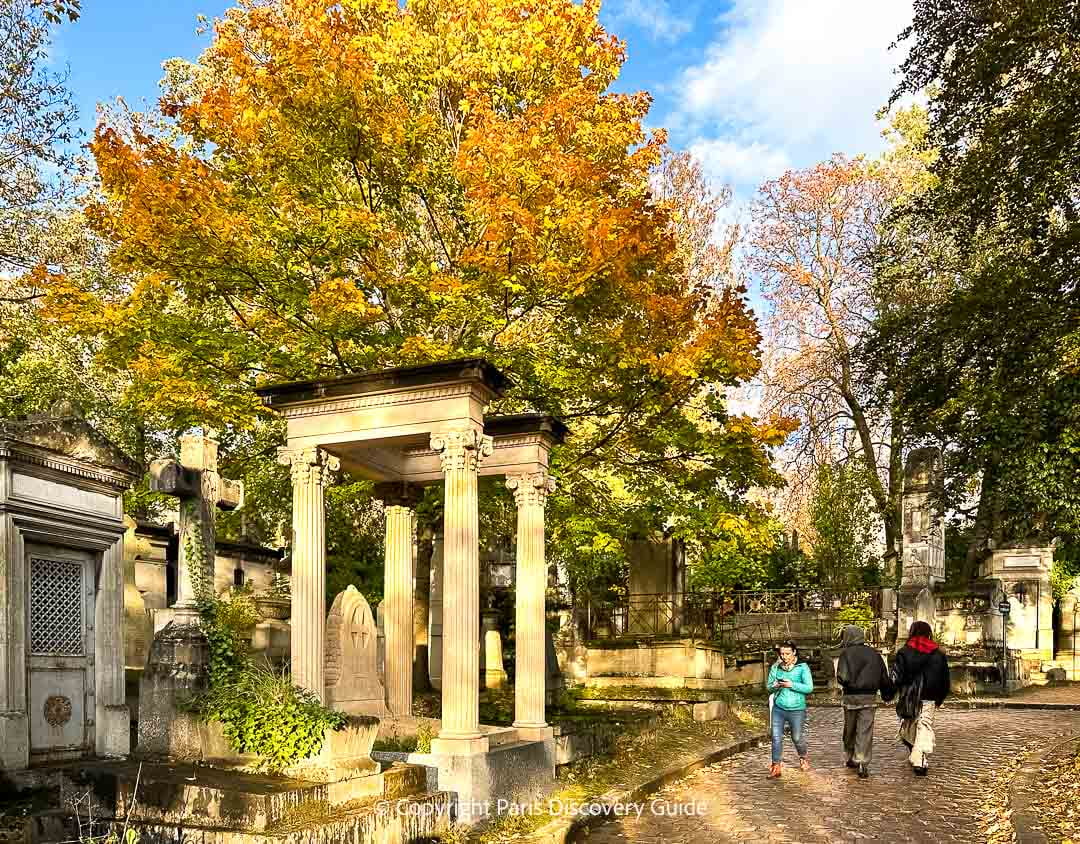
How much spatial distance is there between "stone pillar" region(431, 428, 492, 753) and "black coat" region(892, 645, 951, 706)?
18.0ft

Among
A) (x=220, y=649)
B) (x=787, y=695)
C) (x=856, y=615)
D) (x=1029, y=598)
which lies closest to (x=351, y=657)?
(x=220, y=649)

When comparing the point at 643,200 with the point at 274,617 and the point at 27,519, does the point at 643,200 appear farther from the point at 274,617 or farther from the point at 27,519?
the point at 274,617

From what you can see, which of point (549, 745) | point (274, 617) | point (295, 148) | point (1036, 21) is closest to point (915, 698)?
point (549, 745)

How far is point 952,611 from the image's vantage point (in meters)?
27.5

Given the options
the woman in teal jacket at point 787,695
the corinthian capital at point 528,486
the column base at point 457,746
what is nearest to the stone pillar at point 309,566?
the column base at point 457,746

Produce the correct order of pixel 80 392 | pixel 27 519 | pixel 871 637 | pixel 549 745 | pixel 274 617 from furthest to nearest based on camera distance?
pixel 871 637 → pixel 80 392 → pixel 274 617 → pixel 549 745 → pixel 27 519

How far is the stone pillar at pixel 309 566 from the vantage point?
10.6 m

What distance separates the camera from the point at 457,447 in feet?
34.4

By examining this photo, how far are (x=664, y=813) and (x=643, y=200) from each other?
31.9ft

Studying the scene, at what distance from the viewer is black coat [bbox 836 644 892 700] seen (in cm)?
1198

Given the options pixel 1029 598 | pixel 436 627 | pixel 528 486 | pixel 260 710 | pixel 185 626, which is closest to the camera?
pixel 260 710

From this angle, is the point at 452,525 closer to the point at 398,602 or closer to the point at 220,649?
the point at 398,602

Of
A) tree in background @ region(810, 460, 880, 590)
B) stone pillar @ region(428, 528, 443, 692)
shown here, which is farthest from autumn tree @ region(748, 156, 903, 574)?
stone pillar @ region(428, 528, 443, 692)

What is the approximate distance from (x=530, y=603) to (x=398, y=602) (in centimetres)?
184
